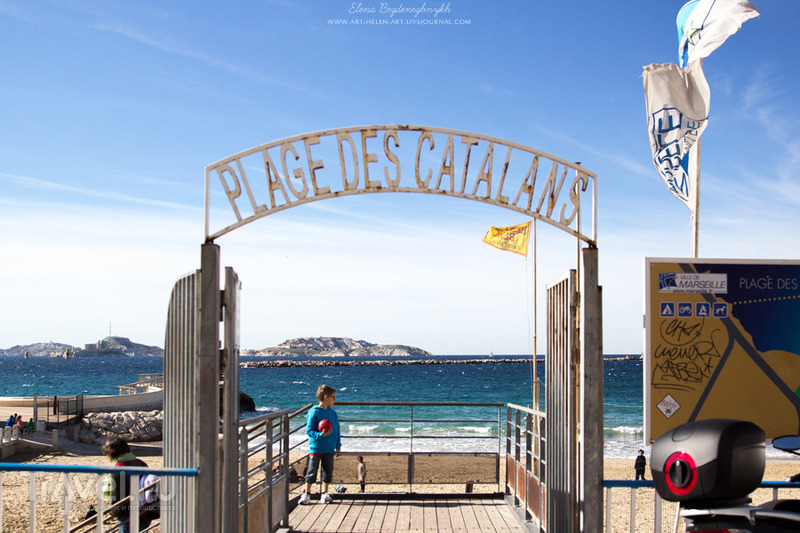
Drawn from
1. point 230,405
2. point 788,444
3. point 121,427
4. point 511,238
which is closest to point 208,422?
point 230,405

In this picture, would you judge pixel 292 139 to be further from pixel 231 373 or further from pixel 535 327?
pixel 535 327

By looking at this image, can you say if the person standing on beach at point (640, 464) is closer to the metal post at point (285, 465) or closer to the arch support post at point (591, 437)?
the metal post at point (285, 465)

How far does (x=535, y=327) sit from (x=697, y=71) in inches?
277

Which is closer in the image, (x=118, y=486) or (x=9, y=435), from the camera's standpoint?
(x=118, y=486)

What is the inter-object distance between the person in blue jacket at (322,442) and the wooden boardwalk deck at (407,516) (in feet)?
0.76

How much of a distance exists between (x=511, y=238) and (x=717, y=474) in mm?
13045

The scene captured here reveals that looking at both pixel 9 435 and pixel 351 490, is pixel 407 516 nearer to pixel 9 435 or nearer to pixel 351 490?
pixel 351 490

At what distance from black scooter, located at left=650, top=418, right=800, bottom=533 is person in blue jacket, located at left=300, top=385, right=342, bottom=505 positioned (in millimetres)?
5148

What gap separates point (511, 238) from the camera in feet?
52.7

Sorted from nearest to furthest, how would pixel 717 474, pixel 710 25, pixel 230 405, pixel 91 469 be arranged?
pixel 717 474
pixel 91 469
pixel 230 405
pixel 710 25

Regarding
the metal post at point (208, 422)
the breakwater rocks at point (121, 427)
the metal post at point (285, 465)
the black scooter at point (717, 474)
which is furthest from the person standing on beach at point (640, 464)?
the breakwater rocks at point (121, 427)

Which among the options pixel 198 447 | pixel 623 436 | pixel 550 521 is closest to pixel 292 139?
pixel 198 447

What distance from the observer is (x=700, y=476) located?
3.20 metres

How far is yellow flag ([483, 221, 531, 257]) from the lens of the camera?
51.9 ft
